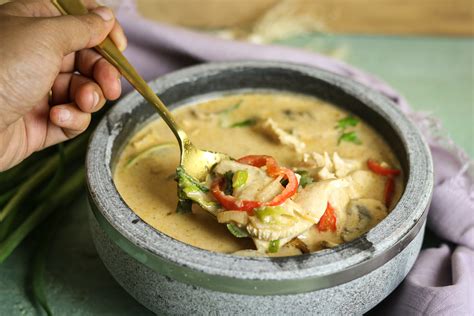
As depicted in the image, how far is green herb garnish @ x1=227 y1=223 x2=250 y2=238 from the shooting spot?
1.68 m

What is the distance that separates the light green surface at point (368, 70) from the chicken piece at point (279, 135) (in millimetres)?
636

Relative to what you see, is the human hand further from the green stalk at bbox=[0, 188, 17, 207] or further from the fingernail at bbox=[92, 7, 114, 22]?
Answer: the green stalk at bbox=[0, 188, 17, 207]

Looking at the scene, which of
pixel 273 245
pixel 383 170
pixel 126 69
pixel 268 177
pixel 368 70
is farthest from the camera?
pixel 368 70

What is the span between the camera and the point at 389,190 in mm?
1923

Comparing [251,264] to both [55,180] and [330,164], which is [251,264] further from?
[55,180]

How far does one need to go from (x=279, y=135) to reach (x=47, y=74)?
2.36 ft

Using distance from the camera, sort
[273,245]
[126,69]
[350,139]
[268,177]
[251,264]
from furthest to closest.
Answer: [350,139] < [126,69] < [268,177] < [273,245] < [251,264]

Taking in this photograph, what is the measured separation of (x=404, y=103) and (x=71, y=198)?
1.20 m

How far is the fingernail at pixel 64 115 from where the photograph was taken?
1945mm

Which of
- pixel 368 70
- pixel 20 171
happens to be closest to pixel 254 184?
pixel 20 171

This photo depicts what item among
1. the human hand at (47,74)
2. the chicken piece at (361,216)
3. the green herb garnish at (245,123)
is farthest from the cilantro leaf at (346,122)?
the human hand at (47,74)

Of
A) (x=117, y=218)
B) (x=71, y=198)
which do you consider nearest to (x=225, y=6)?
(x=71, y=198)

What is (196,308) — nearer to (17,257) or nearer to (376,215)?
(376,215)

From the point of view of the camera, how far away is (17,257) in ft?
6.93
